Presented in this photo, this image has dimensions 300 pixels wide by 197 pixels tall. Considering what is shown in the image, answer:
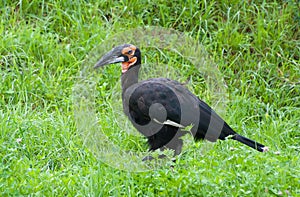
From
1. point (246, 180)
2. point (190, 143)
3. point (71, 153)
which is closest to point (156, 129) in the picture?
Result: point (190, 143)

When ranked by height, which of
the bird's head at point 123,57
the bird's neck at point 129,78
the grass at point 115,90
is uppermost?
the bird's head at point 123,57

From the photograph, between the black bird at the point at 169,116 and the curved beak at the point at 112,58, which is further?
the curved beak at the point at 112,58

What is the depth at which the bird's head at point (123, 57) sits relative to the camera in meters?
4.91

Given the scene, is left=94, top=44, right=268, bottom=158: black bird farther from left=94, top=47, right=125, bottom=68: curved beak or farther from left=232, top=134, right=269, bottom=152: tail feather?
left=94, top=47, right=125, bottom=68: curved beak

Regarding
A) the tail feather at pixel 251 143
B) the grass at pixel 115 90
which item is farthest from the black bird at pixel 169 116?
the grass at pixel 115 90

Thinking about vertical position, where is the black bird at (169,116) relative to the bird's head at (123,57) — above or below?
below

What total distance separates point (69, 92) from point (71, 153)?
958mm

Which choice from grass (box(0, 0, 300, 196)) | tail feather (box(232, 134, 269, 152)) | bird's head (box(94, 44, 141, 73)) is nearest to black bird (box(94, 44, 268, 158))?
tail feather (box(232, 134, 269, 152))

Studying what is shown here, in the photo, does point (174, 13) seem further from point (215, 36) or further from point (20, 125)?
point (20, 125)

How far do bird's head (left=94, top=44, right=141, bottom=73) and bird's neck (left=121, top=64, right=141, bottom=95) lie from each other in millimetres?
45

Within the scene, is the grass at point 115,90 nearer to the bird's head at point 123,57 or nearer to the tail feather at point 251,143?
the tail feather at point 251,143

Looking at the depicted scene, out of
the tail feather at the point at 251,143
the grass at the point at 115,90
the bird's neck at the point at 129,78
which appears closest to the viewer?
the grass at the point at 115,90

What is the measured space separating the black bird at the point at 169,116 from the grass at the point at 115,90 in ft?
0.42

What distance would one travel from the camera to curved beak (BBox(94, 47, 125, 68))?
4.90 metres
